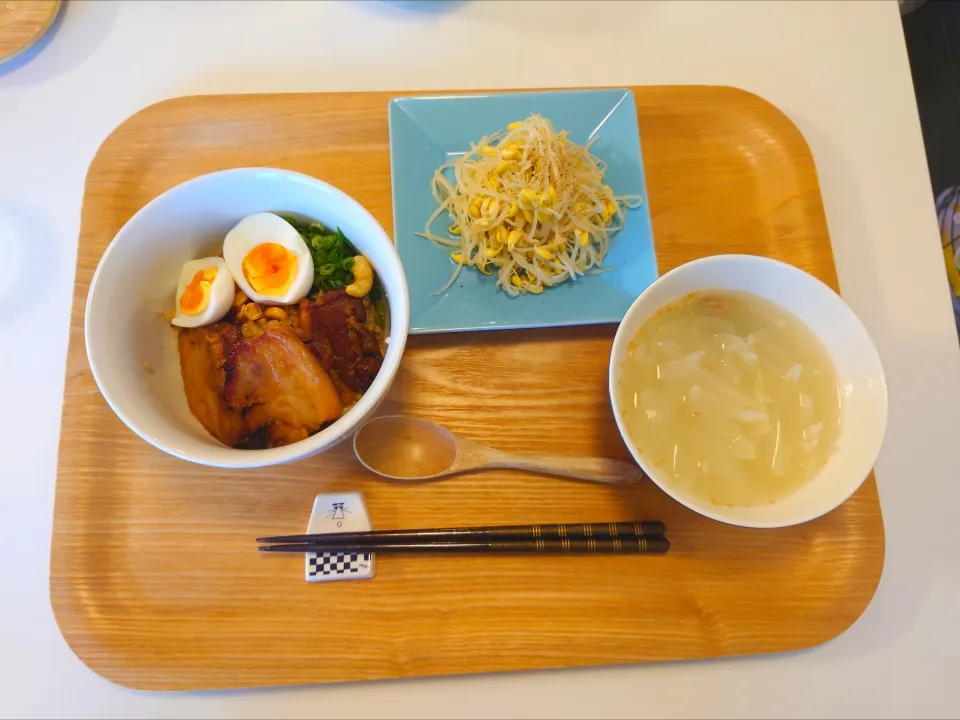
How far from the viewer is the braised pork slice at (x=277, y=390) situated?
120 centimetres

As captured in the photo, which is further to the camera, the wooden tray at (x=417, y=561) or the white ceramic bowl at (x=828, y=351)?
the wooden tray at (x=417, y=561)

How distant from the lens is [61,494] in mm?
1310

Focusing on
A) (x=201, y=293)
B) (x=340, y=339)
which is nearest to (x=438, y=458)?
(x=340, y=339)

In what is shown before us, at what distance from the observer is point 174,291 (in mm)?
1278

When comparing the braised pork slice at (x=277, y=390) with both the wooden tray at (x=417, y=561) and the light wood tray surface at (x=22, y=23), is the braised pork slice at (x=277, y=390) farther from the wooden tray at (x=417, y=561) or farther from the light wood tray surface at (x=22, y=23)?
the light wood tray surface at (x=22, y=23)

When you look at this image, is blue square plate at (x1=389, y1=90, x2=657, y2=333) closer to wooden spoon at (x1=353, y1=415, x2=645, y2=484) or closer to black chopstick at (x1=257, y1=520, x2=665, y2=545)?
wooden spoon at (x1=353, y1=415, x2=645, y2=484)

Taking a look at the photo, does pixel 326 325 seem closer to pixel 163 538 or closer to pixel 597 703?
pixel 163 538

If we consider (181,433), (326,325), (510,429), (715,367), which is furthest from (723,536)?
(181,433)

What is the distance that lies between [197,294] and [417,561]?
74 cm

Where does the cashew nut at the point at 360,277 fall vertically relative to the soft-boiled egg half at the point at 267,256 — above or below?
below

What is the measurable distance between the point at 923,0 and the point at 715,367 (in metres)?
1.78

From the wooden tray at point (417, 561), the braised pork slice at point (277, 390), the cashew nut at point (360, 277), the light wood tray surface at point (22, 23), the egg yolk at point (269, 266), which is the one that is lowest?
the wooden tray at point (417, 561)

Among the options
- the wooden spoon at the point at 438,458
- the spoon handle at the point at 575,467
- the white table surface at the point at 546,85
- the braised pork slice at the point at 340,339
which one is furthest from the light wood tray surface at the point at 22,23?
the spoon handle at the point at 575,467

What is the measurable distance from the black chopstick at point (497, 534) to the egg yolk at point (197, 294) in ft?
1.68
